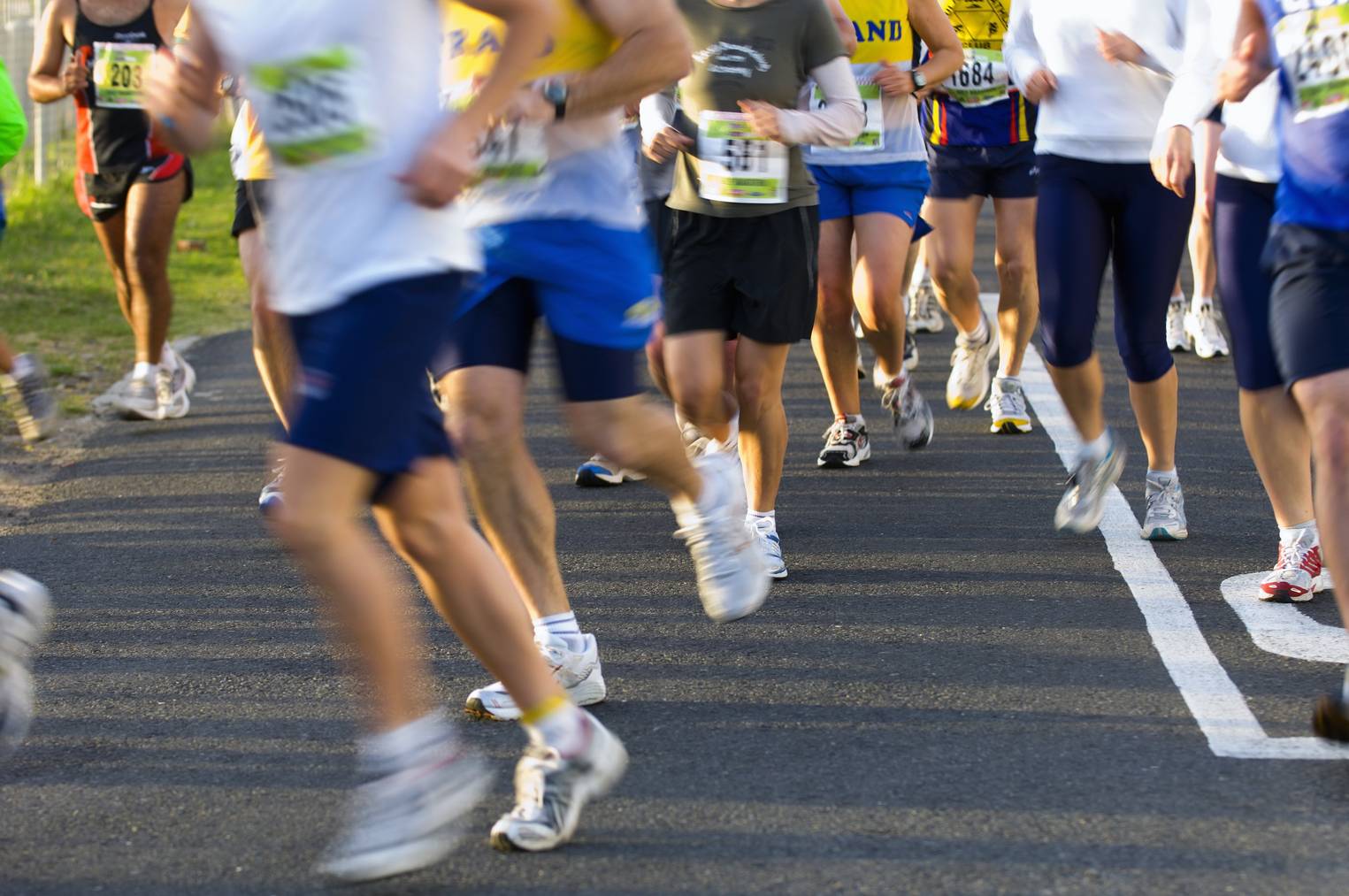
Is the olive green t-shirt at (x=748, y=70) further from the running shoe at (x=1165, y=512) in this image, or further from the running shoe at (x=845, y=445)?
the running shoe at (x=845, y=445)

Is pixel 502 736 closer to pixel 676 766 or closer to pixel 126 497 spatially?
pixel 676 766

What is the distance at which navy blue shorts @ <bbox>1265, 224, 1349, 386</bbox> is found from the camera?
3.96 meters

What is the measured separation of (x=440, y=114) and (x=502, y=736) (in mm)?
1528

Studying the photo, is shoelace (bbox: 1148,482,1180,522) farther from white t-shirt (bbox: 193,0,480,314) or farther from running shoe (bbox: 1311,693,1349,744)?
white t-shirt (bbox: 193,0,480,314)

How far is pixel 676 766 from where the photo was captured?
4023 mm

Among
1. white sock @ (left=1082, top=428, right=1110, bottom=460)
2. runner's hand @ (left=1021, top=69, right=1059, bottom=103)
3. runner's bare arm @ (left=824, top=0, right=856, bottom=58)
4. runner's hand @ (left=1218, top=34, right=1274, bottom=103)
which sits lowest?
white sock @ (left=1082, top=428, right=1110, bottom=460)

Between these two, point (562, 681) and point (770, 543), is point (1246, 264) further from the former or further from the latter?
point (562, 681)

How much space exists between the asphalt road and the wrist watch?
1.38m

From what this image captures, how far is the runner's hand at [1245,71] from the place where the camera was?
4.16 meters

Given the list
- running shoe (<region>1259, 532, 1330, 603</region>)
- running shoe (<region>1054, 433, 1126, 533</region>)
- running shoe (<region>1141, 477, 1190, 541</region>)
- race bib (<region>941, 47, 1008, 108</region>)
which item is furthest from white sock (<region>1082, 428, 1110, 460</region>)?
race bib (<region>941, 47, 1008, 108</region>)

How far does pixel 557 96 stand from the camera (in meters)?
4.03

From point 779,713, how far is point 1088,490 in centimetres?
197

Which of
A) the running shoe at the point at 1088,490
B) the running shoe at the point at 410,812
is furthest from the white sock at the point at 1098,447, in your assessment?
the running shoe at the point at 410,812

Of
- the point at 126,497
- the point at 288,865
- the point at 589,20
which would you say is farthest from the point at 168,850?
the point at 126,497
